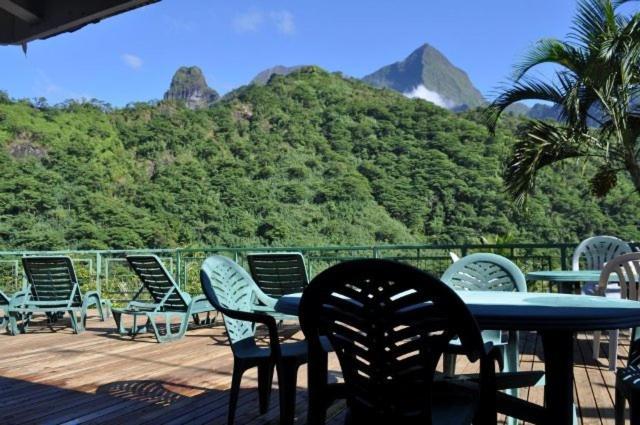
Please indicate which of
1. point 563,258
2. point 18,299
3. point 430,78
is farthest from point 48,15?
point 430,78

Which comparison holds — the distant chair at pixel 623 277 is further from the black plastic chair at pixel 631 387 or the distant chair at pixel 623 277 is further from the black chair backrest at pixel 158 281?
the black chair backrest at pixel 158 281

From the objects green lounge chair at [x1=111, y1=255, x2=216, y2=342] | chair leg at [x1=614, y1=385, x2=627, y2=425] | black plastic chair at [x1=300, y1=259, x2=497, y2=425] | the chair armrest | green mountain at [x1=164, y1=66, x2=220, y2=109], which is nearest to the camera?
black plastic chair at [x1=300, y1=259, x2=497, y2=425]

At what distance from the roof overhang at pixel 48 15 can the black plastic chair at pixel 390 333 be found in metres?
1.38

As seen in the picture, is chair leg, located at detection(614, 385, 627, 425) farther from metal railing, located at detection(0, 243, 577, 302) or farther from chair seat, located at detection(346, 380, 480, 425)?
metal railing, located at detection(0, 243, 577, 302)

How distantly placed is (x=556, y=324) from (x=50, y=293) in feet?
18.5

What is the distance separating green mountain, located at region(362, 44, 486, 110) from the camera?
117 meters

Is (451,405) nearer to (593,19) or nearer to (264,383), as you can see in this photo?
(264,383)

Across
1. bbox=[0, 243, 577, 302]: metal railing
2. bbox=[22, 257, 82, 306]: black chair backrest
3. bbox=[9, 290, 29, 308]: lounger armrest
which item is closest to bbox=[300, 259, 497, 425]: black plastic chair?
bbox=[0, 243, 577, 302]: metal railing

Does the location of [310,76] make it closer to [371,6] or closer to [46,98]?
[371,6]

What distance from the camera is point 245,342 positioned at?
107 inches

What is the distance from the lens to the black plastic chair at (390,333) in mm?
1364

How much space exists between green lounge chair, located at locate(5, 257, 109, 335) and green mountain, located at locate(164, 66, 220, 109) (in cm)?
5692

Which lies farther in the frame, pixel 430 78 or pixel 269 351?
pixel 430 78

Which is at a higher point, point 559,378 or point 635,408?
point 559,378
